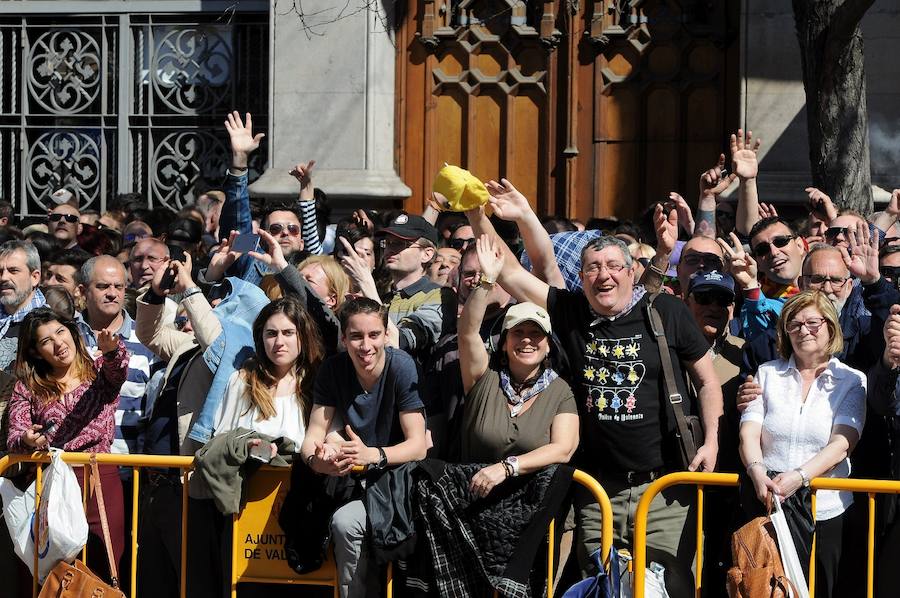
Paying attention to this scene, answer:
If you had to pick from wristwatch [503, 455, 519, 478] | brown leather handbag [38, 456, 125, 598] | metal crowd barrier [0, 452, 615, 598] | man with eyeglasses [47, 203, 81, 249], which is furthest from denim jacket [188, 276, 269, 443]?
man with eyeglasses [47, 203, 81, 249]

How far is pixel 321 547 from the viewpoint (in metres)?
6.22

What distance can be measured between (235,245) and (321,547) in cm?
266

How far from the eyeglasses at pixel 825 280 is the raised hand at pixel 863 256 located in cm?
7

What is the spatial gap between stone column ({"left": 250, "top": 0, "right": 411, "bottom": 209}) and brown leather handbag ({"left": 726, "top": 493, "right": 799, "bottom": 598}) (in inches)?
270

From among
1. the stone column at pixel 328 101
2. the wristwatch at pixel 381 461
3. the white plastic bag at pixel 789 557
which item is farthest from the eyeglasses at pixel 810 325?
the stone column at pixel 328 101

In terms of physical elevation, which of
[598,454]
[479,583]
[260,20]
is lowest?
[479,583]

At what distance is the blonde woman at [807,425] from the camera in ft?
19.1

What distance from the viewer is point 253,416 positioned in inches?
253

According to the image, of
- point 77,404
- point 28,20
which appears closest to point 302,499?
point 77,404

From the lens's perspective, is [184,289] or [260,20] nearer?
[184,289]

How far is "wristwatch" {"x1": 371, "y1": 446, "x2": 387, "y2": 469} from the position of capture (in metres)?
6.15

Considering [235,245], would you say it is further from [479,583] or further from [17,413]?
[479,583]

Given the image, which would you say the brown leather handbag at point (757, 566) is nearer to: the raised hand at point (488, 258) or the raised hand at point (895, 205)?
the raised hand at point (488, 258)

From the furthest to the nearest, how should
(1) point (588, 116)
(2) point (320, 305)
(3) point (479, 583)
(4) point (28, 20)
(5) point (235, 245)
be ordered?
1. (4) point (28, 20)
2. (1) point (588, 116)
3. (5) point (235, 245)
4. (2) point (320, 305)
5. (3) point (479, 583)
